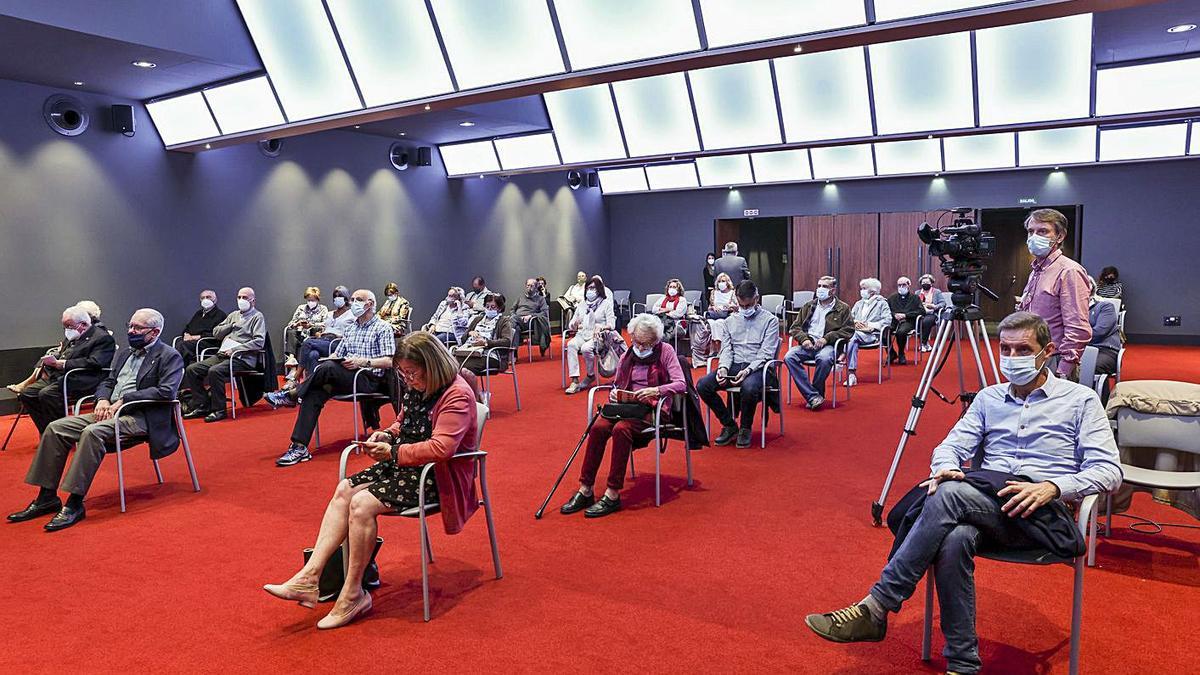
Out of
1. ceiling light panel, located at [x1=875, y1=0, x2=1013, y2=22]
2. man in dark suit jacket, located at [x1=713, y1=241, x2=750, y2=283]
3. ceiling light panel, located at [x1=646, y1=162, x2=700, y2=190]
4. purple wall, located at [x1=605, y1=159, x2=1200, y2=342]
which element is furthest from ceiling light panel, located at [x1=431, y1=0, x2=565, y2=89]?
purple wall, located at [x1=605, y1=159, x2=1200, y2=342]

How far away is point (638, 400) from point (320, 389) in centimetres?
284

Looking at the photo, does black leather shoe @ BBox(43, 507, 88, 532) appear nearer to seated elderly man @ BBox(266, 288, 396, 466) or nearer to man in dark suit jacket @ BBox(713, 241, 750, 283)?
seated elderly man @ BBox(266, 288, 396, 466)

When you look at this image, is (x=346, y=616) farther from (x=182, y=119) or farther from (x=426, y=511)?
(x=182, y=119)

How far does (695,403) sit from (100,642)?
3274 mm

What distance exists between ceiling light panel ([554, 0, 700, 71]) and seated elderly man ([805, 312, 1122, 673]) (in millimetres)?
3934

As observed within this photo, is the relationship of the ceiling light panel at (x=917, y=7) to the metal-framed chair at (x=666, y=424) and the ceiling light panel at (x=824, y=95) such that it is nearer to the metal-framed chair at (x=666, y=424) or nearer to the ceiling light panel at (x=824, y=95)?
the metal-framed chair at (x=666, y=424)

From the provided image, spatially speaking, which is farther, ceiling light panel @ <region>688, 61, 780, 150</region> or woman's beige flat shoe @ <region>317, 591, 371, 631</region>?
ceiling light panel @ <region>688, 61, 780, 150</region>

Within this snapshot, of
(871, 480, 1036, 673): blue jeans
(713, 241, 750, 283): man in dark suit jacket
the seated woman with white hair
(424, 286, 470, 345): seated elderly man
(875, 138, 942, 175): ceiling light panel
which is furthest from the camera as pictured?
(875, 138, 942, 175): ceiling light panel

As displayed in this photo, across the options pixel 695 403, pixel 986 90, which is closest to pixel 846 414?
pixel 695 403

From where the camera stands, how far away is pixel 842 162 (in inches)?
581

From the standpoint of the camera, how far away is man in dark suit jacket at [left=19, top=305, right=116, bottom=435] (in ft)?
20.4

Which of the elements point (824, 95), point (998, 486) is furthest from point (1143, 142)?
point (998, 486)

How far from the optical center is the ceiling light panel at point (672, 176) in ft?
53.6

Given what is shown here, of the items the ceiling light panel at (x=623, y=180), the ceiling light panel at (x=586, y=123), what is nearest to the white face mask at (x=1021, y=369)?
the ceiling light panel at (x=586, y=123)
